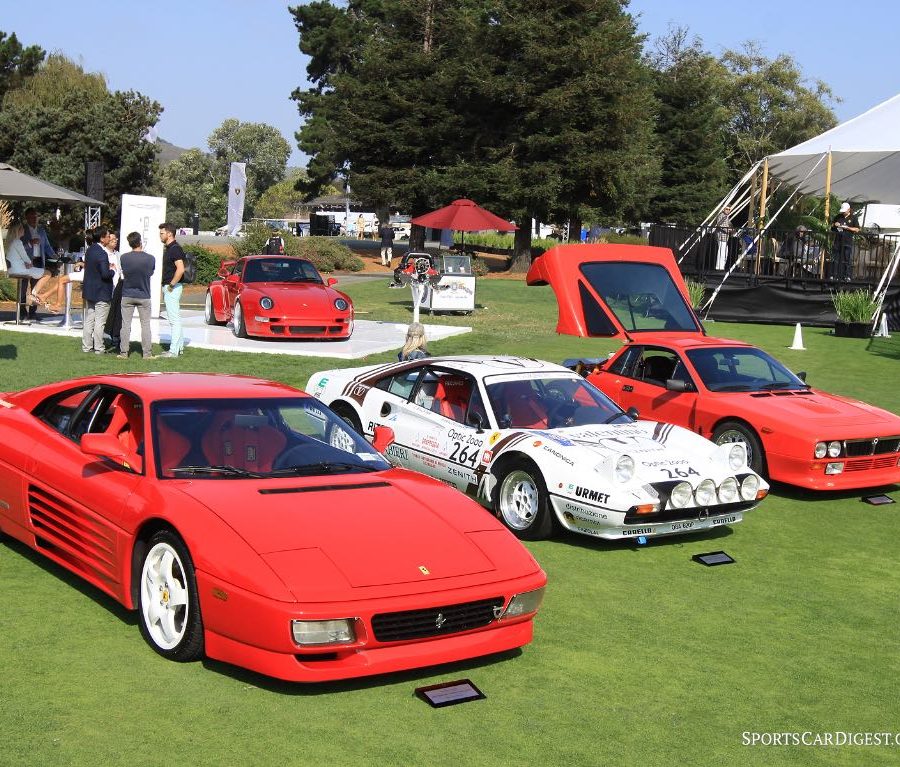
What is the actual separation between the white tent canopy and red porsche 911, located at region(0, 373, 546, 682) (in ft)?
87.0

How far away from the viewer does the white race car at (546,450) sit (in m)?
8.34

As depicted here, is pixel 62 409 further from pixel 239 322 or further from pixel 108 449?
pixel 239 322

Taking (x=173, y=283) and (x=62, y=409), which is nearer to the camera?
(x=62, y=409)

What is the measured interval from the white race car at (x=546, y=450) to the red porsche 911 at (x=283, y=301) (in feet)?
32.5

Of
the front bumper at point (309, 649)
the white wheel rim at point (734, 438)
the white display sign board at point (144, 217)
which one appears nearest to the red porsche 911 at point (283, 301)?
the white display sign board at point (144, 217)

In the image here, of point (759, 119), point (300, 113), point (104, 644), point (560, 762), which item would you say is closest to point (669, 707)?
point (560, 762)

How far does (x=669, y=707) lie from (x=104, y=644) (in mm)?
2858

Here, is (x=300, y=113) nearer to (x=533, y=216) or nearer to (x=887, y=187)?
(x=533, y=216)

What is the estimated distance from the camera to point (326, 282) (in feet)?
73.6

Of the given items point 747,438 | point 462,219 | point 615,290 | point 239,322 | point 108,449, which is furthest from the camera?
point 462,219

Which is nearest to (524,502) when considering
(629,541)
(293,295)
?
(629,541)

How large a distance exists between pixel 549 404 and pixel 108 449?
4294 millimetres

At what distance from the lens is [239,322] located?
68.4 feet

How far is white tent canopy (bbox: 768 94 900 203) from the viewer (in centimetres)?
3089
